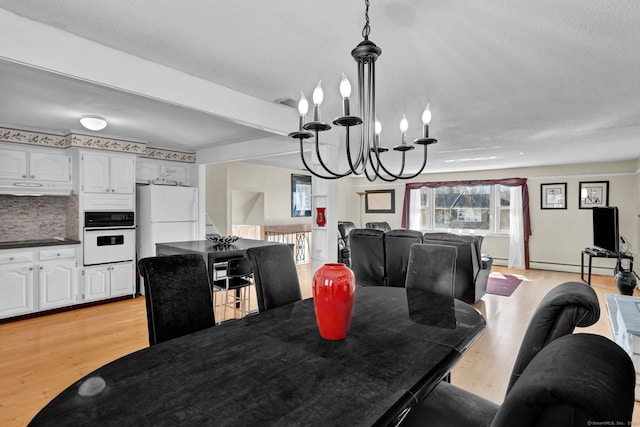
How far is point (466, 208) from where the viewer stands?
8.36m

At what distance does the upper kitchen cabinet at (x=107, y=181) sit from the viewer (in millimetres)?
4484

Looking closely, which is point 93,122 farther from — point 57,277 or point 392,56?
point 392,56

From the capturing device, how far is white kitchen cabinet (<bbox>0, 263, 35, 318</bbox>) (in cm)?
→ 382

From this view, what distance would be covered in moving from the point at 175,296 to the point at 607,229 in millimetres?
6107

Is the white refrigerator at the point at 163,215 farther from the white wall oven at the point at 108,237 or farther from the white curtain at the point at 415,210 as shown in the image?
the white curtain at the point at 415,210

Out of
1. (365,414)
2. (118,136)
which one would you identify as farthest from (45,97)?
(365,414)

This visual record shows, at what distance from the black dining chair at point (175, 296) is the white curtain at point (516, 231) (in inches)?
295

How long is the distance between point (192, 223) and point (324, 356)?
15.5 ft

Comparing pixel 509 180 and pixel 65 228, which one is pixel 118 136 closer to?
pixel 65 228

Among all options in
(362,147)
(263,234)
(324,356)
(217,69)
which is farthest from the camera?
(263,234)

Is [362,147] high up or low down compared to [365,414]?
up

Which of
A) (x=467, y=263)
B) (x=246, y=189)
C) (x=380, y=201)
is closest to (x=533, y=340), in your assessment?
(x=467, y=263)

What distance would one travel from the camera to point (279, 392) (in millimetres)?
1011

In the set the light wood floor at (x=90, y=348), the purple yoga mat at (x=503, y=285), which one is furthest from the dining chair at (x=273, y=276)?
the purple yoga mat at (x=503, y=285)
